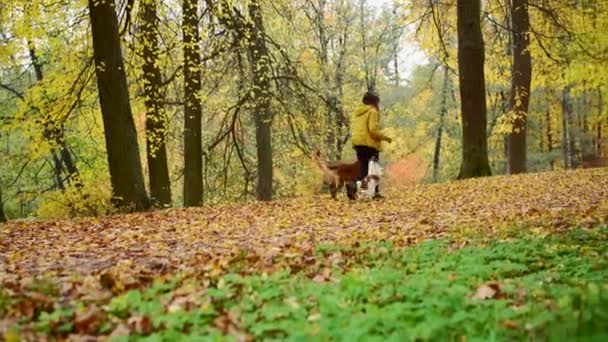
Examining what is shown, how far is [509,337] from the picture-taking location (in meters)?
3.17

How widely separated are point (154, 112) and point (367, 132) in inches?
181

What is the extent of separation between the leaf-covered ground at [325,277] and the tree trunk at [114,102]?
2255 mm

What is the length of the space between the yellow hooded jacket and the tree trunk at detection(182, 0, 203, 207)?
12.6 ft

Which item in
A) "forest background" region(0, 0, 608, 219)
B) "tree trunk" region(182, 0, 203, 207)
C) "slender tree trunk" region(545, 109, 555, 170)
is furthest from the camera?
"slender tree trunk" region(545, 109, 555, 170)

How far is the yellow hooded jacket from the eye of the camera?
1161cm

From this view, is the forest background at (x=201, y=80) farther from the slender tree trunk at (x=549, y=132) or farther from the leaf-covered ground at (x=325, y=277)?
the slender tree trunk at (x=549, y=132)

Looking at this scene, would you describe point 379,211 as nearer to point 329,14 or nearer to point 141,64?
point 141,64

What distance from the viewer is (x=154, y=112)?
1385 centimetres

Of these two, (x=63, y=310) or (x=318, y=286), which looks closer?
(x=63, y=310)

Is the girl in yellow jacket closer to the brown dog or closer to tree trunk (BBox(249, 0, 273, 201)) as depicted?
the brown dog

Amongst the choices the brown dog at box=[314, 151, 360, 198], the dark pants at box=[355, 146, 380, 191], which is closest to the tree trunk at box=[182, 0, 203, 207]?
the brown dog at box=[314, 151, 360, 198]

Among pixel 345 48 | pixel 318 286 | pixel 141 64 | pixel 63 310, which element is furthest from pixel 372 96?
pixel 345 48

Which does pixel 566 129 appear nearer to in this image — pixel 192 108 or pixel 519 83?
pixel 519 83

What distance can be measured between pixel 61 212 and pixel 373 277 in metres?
10.7
